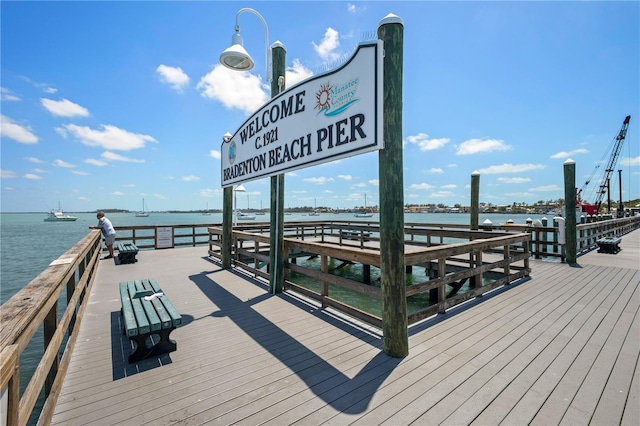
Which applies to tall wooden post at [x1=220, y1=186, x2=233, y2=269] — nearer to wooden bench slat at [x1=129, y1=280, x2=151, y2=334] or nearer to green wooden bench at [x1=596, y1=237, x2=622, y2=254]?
wooden bench slat at [x1=129, y1=280, x2=151, y2=334]

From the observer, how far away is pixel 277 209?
5582 millimetres

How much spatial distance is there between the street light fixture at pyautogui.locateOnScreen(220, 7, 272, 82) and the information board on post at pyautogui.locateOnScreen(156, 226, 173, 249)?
26.1ft

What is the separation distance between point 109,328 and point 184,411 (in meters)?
2.34

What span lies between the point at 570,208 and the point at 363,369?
8.05m

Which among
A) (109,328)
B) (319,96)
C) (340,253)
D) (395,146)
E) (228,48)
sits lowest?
(109,328)

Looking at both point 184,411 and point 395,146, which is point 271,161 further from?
point 184,411

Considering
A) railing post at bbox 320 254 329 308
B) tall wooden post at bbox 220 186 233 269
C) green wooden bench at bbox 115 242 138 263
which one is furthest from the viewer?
green wooden bench at bbox 115 242 138 263

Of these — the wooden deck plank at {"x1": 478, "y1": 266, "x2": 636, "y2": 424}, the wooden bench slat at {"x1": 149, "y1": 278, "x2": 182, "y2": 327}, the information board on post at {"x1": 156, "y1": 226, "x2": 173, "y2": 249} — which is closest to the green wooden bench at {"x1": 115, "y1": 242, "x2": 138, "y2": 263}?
the information board on post at {"x1": 156, "y1": 226, "x2": 173, "y2": 249}

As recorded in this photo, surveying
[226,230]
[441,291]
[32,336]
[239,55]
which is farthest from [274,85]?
[32,336]

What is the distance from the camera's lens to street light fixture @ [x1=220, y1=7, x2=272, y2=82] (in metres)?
5.12

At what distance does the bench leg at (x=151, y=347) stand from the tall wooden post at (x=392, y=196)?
2.21 m

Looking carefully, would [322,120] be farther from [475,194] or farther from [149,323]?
[475,194]

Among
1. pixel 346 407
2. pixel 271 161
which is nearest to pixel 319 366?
pixel 346 407

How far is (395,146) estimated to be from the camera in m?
2.96
